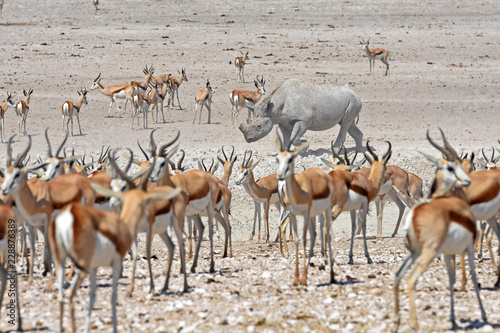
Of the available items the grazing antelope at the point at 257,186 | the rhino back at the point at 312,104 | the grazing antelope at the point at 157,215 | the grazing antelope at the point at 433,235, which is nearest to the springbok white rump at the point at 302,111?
the rhino back at the point at 312,104

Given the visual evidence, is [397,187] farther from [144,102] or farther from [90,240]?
[144,102]

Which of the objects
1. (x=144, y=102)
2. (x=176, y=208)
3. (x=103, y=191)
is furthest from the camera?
(x=144, y=102)

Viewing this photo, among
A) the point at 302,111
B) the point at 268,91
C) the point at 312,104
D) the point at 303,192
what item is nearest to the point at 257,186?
the point at 303,192

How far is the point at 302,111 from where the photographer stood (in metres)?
22.3

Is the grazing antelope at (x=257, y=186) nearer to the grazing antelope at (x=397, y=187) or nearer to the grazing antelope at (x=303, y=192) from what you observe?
the grazing antelope at (x=397, y=187)

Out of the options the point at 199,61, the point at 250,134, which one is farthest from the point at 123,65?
the point at 250,134

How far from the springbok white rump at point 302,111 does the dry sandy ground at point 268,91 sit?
2.68ft

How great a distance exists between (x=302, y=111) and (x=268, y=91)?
9.00m

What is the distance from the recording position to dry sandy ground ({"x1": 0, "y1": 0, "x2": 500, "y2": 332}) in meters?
8.46

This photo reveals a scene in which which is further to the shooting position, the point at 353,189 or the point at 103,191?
the point at 353,189

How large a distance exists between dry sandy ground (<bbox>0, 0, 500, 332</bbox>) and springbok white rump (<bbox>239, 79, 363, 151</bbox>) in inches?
32.2

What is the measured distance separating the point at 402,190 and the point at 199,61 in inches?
854

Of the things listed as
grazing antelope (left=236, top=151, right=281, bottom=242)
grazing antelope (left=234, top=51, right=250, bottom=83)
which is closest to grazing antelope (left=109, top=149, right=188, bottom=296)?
grazing antelope (left=236, top=151, right=281, bottom=242)

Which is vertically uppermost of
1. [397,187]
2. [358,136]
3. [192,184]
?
[192,184]
